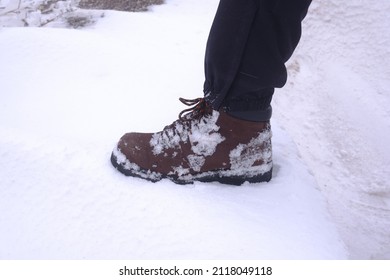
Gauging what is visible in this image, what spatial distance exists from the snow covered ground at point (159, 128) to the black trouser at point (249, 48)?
0.94 ft

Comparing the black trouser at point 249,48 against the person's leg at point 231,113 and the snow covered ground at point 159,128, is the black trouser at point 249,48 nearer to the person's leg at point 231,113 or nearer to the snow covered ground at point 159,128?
the person's leg at point 231,113

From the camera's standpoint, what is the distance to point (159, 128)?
1181mm

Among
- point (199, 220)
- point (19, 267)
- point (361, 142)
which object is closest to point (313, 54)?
point (361, 142)

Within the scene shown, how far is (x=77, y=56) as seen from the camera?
1.57 meters

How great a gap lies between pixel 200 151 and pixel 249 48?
30 cm

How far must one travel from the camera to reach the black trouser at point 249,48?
72cm

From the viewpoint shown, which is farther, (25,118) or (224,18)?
(25,118)

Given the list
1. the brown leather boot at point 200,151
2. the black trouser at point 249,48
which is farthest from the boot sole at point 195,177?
the black trouser at point 249,48

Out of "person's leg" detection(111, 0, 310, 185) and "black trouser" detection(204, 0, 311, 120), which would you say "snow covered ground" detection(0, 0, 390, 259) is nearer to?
"person's leg" detection(111, 0, 310, 185)

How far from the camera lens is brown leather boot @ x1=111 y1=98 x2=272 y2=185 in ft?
2.91

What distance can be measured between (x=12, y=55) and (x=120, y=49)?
502 mm

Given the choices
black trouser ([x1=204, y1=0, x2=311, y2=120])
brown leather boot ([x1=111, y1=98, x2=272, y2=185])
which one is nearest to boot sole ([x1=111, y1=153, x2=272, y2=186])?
brown leather boot ([x1=111, y1=98, x2=272, y2=185])

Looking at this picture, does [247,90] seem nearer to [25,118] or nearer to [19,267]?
[19,267]

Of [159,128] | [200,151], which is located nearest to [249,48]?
[200,151]
